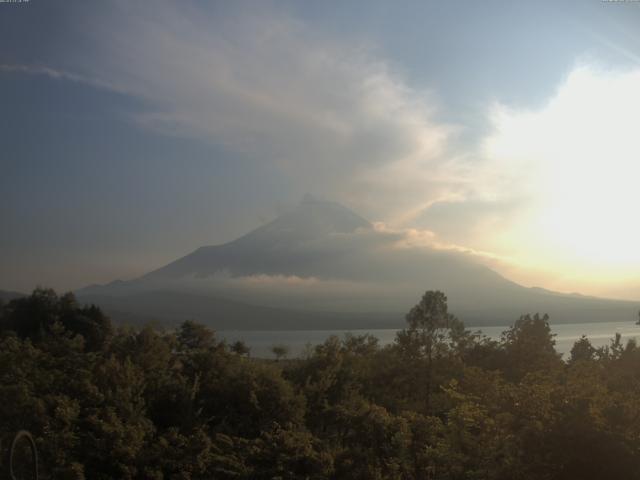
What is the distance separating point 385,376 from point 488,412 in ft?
33.1

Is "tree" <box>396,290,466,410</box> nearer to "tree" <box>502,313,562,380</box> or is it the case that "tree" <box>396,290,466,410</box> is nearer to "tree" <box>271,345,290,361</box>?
"tree" <box>502,313,562,380</box>

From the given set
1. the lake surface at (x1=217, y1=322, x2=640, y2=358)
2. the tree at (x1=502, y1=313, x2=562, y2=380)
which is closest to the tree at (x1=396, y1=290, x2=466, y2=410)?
the tree at (x1=502, y1=313, x2=562, y2=380)

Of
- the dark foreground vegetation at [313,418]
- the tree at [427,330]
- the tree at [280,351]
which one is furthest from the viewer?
the tree at [280,351]

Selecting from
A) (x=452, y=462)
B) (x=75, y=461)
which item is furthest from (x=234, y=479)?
(x=452, y=462)

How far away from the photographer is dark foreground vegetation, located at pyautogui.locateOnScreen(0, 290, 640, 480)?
9508 mm

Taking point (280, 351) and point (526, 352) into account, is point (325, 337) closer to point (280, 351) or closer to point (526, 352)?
point (280, 351)

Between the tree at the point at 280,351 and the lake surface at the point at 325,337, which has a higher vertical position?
the tree at the point at 280,351

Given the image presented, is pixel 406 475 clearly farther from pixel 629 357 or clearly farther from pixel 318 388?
pixel 629 357

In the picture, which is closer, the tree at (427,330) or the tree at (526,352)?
the tree at (526,352)

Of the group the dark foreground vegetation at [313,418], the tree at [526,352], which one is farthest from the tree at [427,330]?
the tree at [526,352]

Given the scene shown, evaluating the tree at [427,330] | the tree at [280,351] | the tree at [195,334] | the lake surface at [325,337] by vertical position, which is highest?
the tree at [427,330]

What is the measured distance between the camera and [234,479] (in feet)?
37.2

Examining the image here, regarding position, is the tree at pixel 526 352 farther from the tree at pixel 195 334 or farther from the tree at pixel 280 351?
the tree at pixel 195 334

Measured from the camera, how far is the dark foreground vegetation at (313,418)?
9508mm
